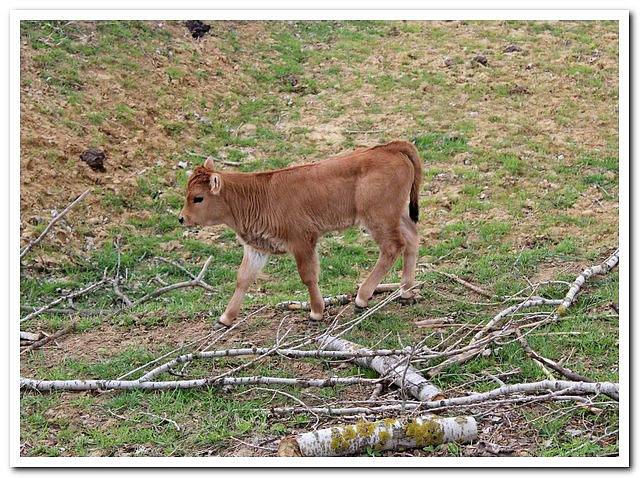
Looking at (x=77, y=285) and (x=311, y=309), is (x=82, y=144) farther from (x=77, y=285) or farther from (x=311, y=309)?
(x=311, y=309)

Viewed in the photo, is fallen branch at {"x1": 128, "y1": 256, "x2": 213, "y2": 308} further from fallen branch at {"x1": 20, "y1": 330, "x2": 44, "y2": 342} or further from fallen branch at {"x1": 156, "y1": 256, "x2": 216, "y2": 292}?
fallen branch at {"x1": 20, "y1": 330, "x2": 44, "y2": 342}

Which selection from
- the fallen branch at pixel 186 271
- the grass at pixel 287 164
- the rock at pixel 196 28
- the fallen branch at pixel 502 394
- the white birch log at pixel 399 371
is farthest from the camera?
the rock at pixel 196 28

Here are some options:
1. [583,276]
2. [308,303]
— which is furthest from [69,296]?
[583,276]

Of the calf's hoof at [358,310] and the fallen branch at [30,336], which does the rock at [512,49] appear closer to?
the calf's hoof at [358,310]

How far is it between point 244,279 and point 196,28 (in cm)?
1075

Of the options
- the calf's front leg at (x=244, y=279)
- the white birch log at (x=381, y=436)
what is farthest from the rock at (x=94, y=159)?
the white birch log at (x=381, y=436)

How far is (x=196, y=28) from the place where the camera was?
18.0 meters

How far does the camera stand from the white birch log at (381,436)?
5457 mm

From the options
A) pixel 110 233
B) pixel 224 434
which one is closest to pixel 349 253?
pixel 110 233

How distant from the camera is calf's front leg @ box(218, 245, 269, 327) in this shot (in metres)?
8.54

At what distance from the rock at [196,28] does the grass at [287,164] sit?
20cm

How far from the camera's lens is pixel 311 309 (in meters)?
8.52

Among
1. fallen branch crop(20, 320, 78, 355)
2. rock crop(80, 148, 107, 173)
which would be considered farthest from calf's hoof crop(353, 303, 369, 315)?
rock crop(80, 148, 107, 173)

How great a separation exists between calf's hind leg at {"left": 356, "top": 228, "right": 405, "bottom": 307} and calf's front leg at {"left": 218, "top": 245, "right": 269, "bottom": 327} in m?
1.16
